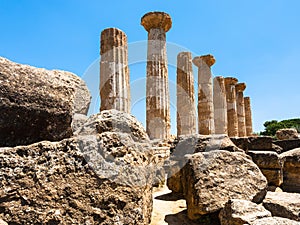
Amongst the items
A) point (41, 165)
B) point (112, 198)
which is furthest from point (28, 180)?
point (112, 198)

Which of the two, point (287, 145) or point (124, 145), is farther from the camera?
point (287, 145)

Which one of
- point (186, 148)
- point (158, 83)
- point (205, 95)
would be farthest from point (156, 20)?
point (186, 148)

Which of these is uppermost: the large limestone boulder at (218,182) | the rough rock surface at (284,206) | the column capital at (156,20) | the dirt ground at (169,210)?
the column capital at (156,20)

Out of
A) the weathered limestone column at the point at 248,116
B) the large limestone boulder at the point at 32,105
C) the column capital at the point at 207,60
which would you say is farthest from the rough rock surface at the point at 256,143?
the weathered limestone column at the point at 248,116

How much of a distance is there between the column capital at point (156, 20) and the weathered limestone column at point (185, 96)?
2.38 metres

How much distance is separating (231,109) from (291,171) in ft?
53.5

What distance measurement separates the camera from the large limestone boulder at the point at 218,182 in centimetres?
402

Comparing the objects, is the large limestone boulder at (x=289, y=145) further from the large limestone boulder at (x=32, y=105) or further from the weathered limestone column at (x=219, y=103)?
the weathered limestone column at (x=219, y=103)

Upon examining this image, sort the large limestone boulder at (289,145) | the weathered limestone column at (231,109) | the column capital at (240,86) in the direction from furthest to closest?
1. the column capital at (240,86)
2. the weathered limestone column at (231,109)
3. the large limestone boulder at (289,145)

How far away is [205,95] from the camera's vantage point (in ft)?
58.0

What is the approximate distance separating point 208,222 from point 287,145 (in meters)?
6.58

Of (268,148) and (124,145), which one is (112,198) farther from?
(268,148)

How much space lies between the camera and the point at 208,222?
4.02 metres

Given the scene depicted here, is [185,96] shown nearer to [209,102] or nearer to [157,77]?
[209,102]
